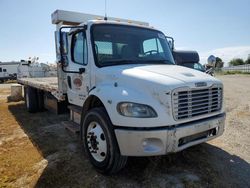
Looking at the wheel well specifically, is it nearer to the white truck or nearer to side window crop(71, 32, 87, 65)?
the white truck

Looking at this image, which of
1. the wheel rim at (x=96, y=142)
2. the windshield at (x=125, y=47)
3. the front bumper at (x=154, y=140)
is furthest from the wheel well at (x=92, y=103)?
the front bumper at (x=154, y=140)

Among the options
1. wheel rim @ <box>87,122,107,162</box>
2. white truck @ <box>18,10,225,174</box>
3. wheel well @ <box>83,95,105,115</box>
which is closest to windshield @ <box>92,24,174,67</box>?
white truck @ <box>18,10,225,174</box>

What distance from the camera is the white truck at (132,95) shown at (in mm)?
3189

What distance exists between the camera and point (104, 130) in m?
3.57

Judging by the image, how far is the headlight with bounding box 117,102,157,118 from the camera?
317cm

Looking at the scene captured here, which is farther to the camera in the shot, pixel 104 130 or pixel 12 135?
pixel 12 135

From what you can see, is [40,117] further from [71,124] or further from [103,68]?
[103,68]

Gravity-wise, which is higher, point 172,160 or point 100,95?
point 100,95

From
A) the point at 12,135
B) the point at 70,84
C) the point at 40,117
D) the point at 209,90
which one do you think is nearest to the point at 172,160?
the point at 209,90

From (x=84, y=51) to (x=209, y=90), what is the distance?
231 cm

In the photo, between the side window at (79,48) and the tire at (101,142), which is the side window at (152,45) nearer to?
the side window at (79,48)

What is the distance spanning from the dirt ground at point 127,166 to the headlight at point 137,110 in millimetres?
1035

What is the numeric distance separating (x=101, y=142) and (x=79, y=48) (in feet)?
6.34

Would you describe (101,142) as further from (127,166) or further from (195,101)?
(195,101)
